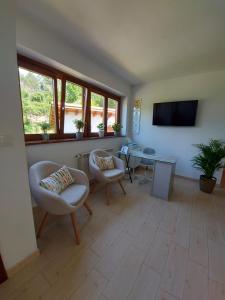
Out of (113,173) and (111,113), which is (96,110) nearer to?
(111,113)

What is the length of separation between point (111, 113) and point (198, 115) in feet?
7.18

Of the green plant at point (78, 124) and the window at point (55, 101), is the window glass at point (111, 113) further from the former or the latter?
the green plant at point (78, 124)

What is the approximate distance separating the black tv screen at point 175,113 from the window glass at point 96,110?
146cm

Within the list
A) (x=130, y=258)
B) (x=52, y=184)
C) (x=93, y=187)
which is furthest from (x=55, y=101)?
(x=130, y=258)

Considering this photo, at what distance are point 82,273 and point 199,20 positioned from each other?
9.70ft

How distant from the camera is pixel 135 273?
1.25 metres

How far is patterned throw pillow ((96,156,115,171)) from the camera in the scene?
8.61ft

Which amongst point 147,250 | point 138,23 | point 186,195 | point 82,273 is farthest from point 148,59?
point 82,273

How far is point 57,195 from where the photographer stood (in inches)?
56.6

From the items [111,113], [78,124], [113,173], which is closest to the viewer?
[113,173]

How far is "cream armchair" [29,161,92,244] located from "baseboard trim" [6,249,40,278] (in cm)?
26

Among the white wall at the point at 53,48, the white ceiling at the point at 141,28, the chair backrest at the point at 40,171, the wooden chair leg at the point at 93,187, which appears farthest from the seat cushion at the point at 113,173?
the white ceiling at the point at 141,28

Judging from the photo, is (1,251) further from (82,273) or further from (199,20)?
(199,20)

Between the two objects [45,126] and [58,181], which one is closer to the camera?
[58,181]
